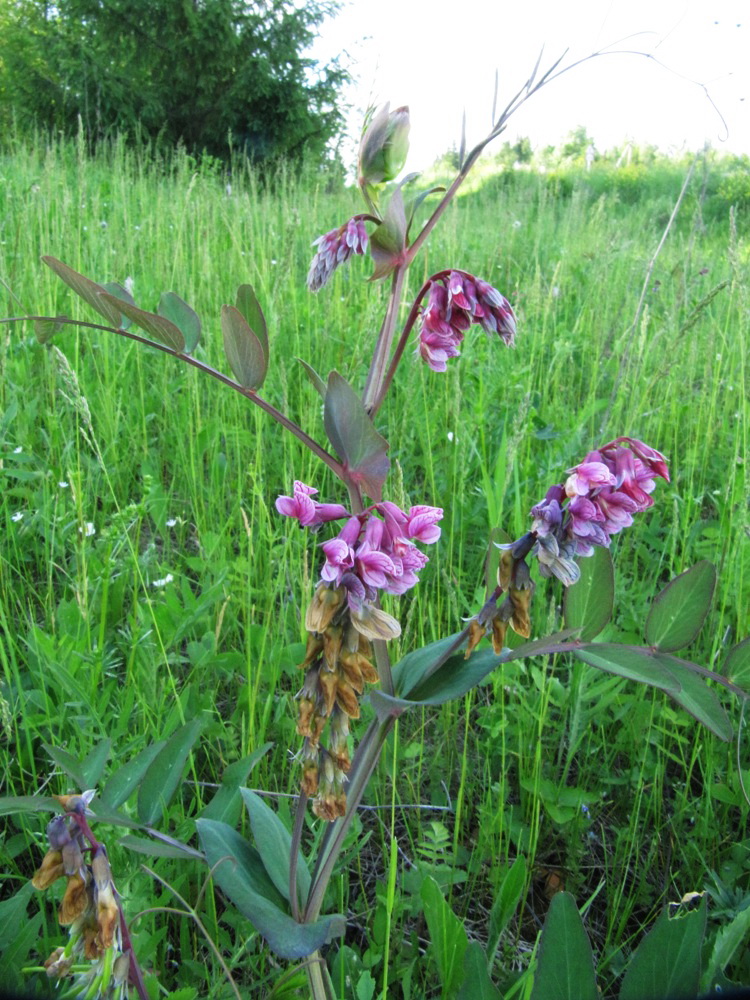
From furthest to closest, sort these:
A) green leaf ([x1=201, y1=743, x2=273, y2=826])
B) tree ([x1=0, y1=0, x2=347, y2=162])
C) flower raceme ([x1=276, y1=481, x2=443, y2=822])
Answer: tree ([x1=0, y1=0, x2=347, y2=162])
green leaf ([x1=201, y1=743, x2=273, y2=826])
flower raceme ([x1=276, y1=481, x2=443, y2=822])

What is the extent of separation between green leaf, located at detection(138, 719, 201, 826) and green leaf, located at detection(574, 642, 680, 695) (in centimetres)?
49

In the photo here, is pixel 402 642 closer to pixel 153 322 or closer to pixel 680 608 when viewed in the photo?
pixel 680 608

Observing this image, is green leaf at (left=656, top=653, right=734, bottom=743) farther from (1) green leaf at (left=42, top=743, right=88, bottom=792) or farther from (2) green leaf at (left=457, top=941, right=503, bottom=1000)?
(1) green leaf at (left=42, top=743, right=88, bottom=792)

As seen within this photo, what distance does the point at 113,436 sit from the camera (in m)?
2.01

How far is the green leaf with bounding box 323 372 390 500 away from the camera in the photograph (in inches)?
27.6

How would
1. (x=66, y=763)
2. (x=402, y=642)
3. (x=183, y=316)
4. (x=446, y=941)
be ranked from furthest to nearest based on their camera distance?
(x=402, y=642)
(x=183, y=316)
(x=446, y=941)
(x=66, y=763)

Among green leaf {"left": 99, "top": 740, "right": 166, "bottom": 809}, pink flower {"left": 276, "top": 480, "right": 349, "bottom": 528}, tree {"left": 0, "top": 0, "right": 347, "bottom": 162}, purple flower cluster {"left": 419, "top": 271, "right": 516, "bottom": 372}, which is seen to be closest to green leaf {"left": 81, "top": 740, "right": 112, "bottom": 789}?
green leaf {"left": 99, "top": 740, "right": 166, "bottom": 809}

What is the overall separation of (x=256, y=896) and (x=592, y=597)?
1.78 ft

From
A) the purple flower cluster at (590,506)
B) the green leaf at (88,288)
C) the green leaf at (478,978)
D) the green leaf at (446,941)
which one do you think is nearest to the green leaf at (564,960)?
the green leaf at (478,978)

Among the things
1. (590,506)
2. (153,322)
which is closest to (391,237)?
(153,322)

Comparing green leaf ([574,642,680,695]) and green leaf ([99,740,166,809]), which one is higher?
green leaf ([574,642,680,695])

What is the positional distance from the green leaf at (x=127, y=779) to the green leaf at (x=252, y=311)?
0.51m

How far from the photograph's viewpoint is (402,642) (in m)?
1.45

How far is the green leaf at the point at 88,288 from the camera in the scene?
809 mm
